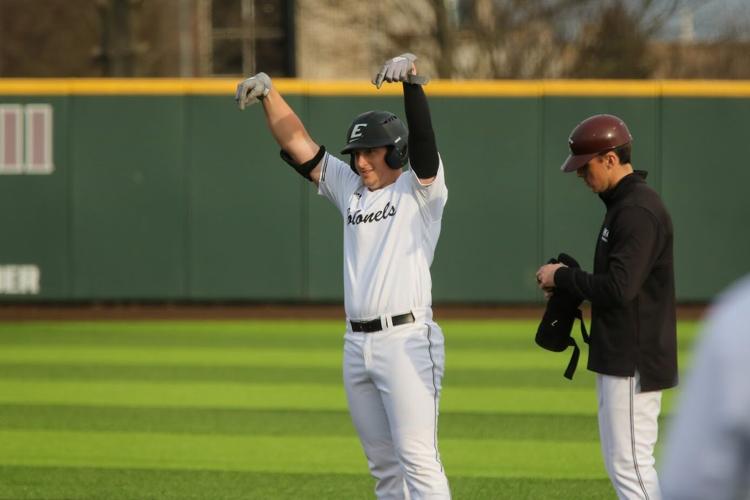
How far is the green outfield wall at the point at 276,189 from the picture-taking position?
15734mm

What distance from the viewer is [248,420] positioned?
8.55m

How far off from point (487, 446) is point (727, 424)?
6.17 metres

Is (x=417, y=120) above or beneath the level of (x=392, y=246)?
above

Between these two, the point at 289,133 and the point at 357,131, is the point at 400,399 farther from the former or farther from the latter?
the point at 289,133

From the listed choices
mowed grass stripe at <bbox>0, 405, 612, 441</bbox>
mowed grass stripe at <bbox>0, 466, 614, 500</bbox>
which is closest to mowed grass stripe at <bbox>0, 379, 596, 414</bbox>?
mowed grass stripe at <bbox>0, 405, 612, 441</bbox>

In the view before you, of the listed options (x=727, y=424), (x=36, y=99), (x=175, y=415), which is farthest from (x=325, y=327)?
(x=727, y=424)

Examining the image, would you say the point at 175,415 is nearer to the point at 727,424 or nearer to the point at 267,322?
the point at 267,322

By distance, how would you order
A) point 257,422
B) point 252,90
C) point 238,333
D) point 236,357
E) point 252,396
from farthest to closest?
point 238,333, point 236,357, point 252,396, point 257,422, point 252,90

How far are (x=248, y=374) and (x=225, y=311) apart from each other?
5401 mm

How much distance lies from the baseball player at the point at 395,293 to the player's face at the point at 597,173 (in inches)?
20.1

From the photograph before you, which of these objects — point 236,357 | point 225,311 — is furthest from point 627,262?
point 225,311

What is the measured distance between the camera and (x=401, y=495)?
4773 mm

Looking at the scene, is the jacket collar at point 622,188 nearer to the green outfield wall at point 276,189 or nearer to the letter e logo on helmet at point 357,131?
the letter e logo on helmet at point 357,131

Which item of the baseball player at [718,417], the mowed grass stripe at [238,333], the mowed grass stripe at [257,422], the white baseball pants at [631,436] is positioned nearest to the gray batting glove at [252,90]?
the white baseball pants at [631,436]
